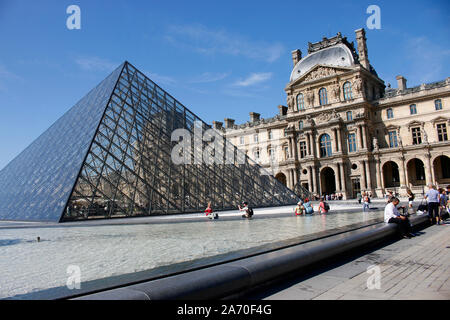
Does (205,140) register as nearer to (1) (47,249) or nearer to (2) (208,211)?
(2) (208,211)

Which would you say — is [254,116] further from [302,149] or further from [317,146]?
[317,146]

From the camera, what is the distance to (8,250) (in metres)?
6.09

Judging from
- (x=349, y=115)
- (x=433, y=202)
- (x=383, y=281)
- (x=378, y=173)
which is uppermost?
(x=349, y=115)

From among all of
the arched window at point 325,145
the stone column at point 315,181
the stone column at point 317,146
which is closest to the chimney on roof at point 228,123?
the stone column at point 317,146

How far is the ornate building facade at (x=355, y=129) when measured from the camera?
35812mm

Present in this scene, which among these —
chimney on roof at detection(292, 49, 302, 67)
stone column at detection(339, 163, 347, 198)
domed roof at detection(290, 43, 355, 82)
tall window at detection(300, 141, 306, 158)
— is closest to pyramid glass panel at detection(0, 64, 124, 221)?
stone column at detection(339, 163, 347, 198)

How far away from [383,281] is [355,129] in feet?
126

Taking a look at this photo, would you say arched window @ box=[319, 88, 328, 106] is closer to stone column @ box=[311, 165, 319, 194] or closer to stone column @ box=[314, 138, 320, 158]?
stone column @ box=[314, 138, 320, 158]

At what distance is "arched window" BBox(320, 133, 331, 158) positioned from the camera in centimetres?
4141

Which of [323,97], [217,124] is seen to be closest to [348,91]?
[323,97]

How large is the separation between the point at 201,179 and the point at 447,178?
30415mm

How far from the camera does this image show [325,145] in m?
41.7

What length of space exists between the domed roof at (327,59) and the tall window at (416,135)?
10.5 metres
